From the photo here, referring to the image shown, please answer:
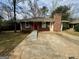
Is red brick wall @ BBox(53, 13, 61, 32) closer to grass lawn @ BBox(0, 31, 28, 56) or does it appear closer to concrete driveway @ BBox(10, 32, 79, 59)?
grass lawn @ BBox(0, 31, 28, 56)

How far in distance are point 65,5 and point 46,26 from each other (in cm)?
2121

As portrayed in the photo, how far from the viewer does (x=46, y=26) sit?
148 feet

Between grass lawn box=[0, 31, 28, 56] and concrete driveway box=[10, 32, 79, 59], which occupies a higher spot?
concrete driveway box=[10, 32, 79, 59]

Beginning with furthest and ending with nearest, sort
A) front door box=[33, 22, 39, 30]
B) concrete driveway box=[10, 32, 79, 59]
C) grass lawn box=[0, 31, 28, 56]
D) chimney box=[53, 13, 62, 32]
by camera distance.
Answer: front door box=[33, 22, 39, 30], chimney box=[53, 13, 62, 32], grass lawn box=[0, 31, 28, 56], concrete driveway box=[10, 32, 79, 59]

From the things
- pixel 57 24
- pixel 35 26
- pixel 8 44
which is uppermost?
pixel 57 24

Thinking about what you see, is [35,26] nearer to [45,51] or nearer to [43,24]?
[43,24]

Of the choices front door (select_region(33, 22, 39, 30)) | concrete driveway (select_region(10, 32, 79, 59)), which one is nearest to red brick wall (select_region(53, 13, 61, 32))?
front door (select_region(33, 22, 39, 30))

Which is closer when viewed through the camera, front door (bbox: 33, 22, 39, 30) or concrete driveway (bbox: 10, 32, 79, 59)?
concrete driveway (bbox: 10, 32, 79, 59)

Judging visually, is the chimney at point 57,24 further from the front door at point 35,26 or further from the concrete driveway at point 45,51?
the concrete driveway at point 45,51

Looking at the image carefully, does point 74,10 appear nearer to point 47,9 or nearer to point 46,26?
point 47,9

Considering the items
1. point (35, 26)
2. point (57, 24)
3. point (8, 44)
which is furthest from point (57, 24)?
point (8, 44)

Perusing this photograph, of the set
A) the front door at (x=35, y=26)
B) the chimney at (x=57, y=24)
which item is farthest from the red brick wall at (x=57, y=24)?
the front door at (x=35, y=26)

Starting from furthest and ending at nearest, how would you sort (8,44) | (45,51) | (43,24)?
(43,24)
(8,44)
(45,51)

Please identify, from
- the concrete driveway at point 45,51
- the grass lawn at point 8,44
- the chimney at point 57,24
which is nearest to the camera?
the concrete driveway at point 45,51
